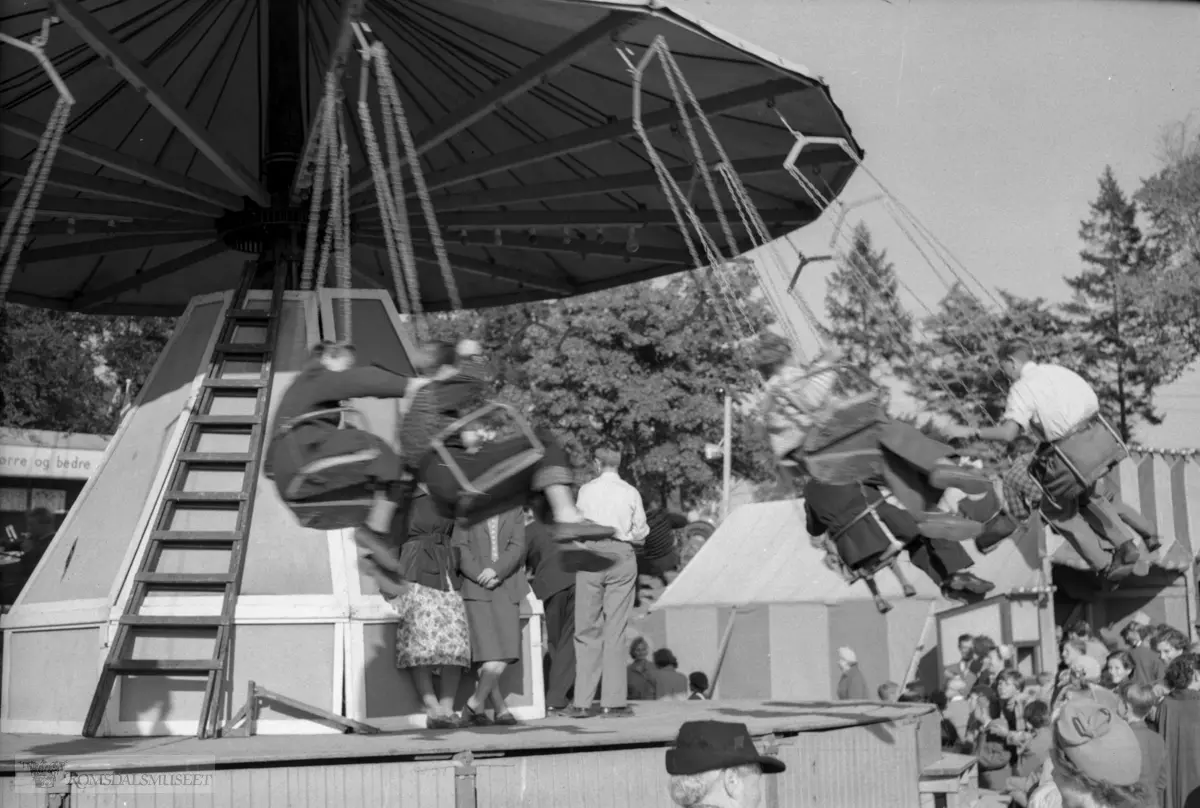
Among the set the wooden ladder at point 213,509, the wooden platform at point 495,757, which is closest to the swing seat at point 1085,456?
the wooden platform at point 495,757

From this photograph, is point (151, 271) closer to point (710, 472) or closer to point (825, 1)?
point (825, 1)

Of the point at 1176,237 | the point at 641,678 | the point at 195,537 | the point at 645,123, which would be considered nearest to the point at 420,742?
the point at 195,537

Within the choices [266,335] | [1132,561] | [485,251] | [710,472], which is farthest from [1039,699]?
[710,472]

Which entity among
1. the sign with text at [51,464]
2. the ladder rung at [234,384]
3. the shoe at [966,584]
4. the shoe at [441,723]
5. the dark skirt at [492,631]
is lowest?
the shoe at [441,723]

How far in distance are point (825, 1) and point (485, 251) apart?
762 centimetres

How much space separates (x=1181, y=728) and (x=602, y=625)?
176 inches

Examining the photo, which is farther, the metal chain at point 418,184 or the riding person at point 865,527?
the riding person at point 865,527

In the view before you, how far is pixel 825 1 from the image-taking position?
12375mm

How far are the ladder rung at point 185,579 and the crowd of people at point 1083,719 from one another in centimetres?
623

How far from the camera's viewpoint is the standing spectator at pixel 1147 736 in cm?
910

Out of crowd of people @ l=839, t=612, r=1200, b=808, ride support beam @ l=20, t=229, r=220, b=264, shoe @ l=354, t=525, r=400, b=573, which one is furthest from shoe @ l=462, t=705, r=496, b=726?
ride support beam @ l=20, t=229, r=220, b=264

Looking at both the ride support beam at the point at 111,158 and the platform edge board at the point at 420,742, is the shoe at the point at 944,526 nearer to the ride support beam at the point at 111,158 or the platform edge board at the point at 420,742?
the platform edge board at the point at 420,742

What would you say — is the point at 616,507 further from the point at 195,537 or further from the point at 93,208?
the point at 93,208

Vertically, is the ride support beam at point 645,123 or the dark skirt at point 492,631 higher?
the ride support beam at point 645,123
